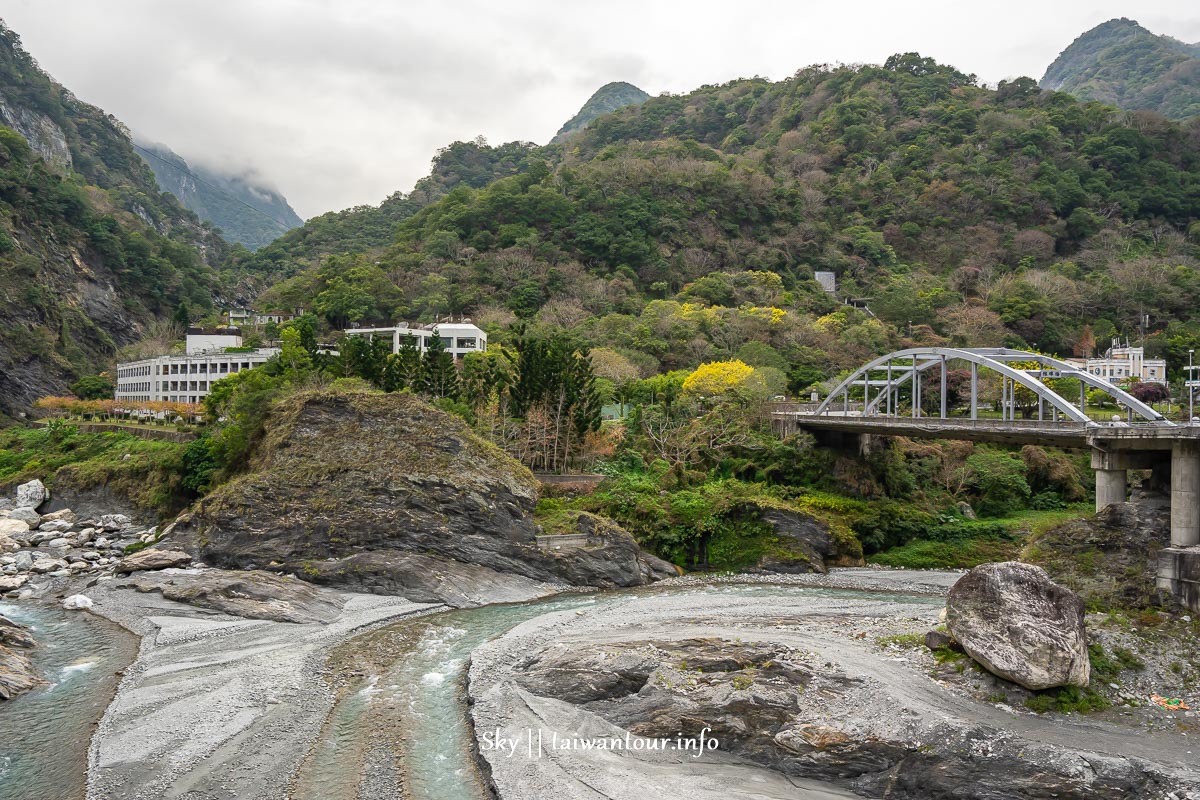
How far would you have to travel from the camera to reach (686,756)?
14.9 metres

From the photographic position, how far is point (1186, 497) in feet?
71.7

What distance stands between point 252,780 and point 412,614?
1128 centimetres

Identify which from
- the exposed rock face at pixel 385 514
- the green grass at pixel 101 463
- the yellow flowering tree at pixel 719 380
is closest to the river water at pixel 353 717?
the exposed rock face at pixel 385 514

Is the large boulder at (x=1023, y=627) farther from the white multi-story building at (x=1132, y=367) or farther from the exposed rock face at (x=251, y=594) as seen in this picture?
the white multi-story building at (x=1132, y=367)

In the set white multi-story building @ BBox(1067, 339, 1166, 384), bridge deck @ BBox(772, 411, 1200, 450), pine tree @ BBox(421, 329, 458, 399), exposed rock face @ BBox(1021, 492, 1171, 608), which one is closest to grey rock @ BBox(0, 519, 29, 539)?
pine tree @ BBox(421, 329, 458, 399)

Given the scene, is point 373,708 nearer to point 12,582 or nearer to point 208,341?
point 12,582

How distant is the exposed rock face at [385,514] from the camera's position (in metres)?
28.5

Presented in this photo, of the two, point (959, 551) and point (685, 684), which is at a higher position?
point (685, 684)

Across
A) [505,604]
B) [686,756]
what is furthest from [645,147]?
[686,756]

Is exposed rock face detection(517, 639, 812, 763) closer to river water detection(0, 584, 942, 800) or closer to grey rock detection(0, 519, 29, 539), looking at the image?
river water detection(0, 584, 942, 800)

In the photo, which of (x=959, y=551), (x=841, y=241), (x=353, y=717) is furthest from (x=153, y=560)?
(x=841, y=241)

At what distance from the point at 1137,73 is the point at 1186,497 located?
653 feet

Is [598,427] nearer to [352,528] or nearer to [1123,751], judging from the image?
[352,528]

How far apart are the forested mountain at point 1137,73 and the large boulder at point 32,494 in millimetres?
174663
